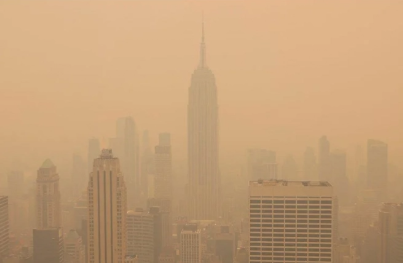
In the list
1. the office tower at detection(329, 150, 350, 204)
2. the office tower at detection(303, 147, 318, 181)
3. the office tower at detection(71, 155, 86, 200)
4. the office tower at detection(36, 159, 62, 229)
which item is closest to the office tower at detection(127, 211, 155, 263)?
the office tower at detection(71, 155, 86, 200)

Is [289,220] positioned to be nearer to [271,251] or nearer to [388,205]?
[271,251]

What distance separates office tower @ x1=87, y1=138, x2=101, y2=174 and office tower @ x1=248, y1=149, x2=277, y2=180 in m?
1.85

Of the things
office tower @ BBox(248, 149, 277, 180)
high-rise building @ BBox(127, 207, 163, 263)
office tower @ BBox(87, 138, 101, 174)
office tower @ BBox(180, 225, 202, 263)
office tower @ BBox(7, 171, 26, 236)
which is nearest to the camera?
office tower @ BBox(87, 138, 101, 174)

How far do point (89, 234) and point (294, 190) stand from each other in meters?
2.30

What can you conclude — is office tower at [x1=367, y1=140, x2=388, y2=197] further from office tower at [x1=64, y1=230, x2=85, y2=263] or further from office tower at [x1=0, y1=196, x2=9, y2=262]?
office tower at [x1=0, y1=196, x2=9, y2=262]

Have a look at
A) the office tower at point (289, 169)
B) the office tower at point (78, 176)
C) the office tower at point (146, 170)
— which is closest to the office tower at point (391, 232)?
the office tower at point (289, 169)

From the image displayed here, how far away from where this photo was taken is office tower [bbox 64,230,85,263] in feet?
19.8

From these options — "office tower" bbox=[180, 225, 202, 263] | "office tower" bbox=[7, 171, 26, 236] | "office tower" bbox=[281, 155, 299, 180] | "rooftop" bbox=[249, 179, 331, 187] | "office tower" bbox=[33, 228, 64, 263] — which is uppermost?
"office tower" bbox=[281, 155, 299, 180]

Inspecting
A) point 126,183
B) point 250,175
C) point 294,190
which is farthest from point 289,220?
point 126,183

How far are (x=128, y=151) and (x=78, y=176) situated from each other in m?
0.81

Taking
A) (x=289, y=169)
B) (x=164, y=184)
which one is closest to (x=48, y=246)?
(x=164, y=184)

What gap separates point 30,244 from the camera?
21.2 ft

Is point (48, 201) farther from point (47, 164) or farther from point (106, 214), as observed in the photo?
point (106, 214)

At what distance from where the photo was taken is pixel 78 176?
6.14 metres
